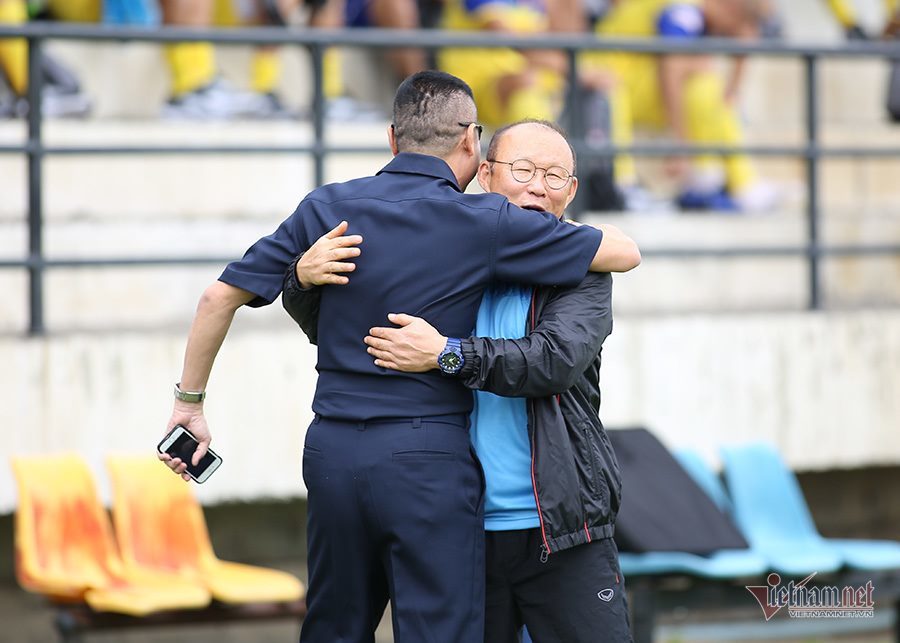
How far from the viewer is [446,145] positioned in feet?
12.1

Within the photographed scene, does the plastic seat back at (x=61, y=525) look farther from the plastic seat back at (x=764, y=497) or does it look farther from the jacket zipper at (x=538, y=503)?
the plastic seat back at (x=764, y=497)

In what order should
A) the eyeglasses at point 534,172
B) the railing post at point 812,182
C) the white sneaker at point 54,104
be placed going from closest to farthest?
the eyeglasses at point 534,172
the railing post at point 812,182
the white sneaker at point 54,104

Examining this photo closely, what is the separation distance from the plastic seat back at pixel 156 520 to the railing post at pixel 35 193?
0.70 m

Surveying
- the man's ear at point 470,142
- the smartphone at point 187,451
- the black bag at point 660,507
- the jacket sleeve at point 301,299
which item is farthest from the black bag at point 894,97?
the smartphone at point 187,451

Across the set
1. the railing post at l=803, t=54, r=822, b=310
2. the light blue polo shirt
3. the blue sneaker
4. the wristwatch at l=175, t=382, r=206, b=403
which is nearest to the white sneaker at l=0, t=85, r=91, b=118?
the blue sneaker

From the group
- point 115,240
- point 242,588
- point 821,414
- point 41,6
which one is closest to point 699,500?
point 821,414

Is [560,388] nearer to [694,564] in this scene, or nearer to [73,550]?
[694,564]

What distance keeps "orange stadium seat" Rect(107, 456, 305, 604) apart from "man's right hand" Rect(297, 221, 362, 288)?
8.12ft

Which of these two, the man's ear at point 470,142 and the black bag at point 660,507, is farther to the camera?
the black bag at point 660,507

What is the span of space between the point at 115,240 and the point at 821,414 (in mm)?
3394

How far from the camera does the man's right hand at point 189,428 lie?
3844 millimetres

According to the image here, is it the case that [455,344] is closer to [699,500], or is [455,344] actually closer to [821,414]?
[699,500]

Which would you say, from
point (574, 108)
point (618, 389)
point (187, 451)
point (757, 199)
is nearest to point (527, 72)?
point (574, 108)

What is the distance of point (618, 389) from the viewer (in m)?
6.62
